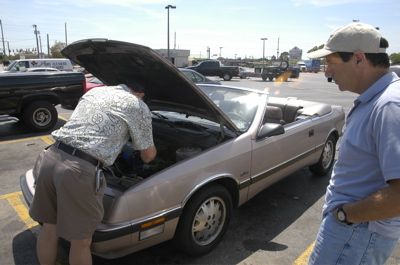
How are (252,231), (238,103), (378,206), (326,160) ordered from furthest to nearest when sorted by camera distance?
(326,160)
(238,103)
(252,231)
(378,206)

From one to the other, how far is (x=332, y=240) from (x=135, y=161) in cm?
225

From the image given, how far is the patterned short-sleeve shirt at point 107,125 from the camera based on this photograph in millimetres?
1998

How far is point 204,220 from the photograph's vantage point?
267 centimetres

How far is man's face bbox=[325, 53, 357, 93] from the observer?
1428 millimetres

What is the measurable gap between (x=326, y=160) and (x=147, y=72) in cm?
328

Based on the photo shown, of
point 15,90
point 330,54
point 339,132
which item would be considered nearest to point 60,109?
point 15,90

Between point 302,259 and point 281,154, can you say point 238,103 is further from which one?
point 302,259

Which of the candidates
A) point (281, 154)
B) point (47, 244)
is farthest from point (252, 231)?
point (47, 244)

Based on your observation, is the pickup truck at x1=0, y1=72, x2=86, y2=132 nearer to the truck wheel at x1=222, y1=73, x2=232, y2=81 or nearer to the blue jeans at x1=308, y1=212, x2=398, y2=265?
the blue jeans at x1=308, y1=212, x2=398, y2=265

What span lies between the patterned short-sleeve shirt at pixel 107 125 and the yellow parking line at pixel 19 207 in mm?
1680

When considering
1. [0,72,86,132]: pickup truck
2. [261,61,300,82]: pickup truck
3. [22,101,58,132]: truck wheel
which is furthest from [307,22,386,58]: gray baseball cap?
[261,61,300,82]: pickup truck

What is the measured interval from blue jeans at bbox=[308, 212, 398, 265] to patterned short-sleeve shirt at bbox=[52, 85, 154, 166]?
1321mm

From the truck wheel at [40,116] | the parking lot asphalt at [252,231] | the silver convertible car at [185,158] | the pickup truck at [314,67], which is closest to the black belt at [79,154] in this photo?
the silver convertible car at [185,158]

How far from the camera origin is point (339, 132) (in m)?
4.88
